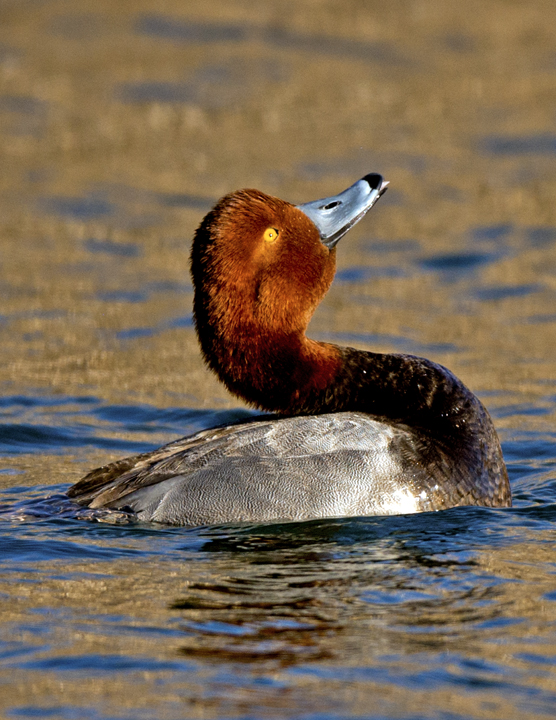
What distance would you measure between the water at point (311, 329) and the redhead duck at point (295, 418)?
159 mm

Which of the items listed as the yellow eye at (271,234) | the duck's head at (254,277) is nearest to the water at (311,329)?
the duck's head at (254,277)

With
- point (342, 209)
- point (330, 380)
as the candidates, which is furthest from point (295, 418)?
point (342, 209)

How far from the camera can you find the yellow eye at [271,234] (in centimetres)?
731

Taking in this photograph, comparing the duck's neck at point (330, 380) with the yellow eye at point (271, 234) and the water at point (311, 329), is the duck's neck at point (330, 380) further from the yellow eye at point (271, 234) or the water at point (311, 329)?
the water at point (311, 329)

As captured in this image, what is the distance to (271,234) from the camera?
734 centimetres

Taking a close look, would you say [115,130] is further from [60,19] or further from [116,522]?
[116,522]

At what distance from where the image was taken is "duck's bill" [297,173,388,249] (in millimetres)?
7605

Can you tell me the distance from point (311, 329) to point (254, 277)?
15.7ft

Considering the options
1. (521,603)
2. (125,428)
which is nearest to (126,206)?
(125,428)

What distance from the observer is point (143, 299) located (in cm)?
1273

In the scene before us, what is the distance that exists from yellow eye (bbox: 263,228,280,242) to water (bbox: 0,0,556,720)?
1.62m

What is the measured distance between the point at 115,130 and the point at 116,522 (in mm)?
10236

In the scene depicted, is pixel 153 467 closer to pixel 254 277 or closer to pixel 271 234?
pixel 254 277

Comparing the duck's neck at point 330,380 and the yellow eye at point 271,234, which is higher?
the yellow eye at point 271,234
